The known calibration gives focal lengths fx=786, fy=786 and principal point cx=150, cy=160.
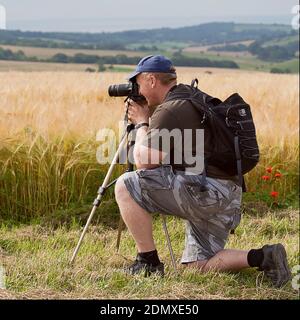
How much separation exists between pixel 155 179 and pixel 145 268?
0.57 meters

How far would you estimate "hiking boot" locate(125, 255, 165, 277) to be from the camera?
4.79 m

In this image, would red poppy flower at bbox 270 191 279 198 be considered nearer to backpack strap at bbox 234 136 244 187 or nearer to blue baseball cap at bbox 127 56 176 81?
backpack strap at bbox 234 136 244 187

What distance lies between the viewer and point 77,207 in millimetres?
6840

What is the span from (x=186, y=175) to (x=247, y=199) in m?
2.86

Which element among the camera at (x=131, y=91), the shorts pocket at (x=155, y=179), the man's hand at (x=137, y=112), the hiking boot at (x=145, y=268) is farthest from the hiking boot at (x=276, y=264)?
the camera at (x=131, y=91)

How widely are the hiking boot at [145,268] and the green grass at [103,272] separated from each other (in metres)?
0.05

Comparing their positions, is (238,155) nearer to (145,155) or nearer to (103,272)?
(145,155)

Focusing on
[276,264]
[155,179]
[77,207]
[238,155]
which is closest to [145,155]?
[155,179]

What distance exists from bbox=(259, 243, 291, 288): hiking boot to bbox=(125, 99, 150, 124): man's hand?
1.10m

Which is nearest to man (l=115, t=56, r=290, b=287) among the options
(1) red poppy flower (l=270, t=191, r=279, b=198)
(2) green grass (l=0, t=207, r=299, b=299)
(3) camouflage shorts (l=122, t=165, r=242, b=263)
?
(3) camouflage shorts (l=122, t=165, r=242, b=263)

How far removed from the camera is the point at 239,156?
15.0ft

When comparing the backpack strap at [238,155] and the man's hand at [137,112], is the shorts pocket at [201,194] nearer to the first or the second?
the backpack strap at [238,155]

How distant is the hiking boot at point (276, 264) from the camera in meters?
4.84

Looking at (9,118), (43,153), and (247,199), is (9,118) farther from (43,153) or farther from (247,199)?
(247,199)
